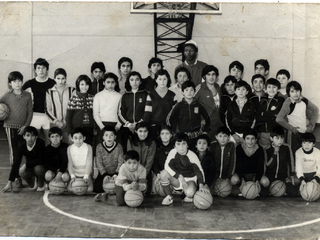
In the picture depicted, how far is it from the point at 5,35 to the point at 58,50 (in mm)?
719

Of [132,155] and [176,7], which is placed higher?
[176,7]

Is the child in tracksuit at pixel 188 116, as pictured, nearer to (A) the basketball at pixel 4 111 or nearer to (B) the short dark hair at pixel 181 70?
(B) the short dark hair at pixel 181 70

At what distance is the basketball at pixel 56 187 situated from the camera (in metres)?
5.11

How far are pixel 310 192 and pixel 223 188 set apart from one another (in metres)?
1.12

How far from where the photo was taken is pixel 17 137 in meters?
5.34

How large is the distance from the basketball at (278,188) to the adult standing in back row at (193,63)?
1.70m

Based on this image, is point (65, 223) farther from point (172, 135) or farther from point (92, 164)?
point (172, 135)

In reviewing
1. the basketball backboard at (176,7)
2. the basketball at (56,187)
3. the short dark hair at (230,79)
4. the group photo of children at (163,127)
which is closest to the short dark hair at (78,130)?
the group photo of children at (163,127)

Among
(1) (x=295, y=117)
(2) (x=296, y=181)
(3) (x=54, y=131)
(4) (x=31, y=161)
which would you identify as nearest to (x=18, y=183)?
(4) (x=31, y=161)

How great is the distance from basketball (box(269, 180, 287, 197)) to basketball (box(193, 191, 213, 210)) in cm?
93

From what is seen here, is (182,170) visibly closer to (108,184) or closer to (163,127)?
(163,127)

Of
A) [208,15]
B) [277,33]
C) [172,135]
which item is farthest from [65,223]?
[277,33]

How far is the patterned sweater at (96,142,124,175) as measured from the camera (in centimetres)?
514

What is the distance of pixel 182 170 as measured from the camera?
201 inches
